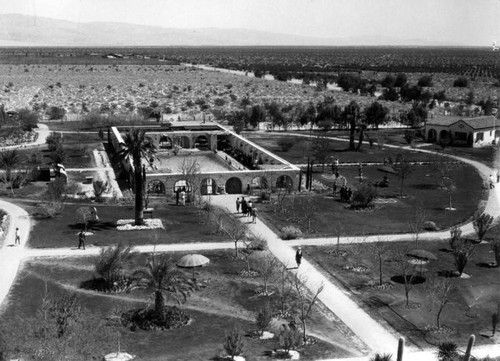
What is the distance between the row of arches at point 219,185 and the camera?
2178 inches

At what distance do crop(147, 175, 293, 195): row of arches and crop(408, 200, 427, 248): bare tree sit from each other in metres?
11.4

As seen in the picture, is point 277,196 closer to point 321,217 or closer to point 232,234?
point 321,217

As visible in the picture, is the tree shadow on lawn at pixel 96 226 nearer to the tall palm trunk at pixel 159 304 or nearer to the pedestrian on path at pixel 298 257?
the pedestrian on path at pixel 298 257

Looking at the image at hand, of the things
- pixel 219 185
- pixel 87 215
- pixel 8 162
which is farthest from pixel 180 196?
pixel 8 162

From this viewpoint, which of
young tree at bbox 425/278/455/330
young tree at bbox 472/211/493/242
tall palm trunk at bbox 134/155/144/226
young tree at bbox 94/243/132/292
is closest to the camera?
young tree at bbox 425/278/455/330

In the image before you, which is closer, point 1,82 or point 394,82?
point 1,82

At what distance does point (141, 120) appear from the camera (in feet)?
297

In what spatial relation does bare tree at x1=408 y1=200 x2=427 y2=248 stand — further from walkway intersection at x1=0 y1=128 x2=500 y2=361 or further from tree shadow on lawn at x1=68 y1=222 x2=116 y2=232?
tree shadow on lawn at x1=68 y1=222 x2=116 y2=232

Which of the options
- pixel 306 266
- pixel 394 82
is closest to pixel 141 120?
pixel 306 266

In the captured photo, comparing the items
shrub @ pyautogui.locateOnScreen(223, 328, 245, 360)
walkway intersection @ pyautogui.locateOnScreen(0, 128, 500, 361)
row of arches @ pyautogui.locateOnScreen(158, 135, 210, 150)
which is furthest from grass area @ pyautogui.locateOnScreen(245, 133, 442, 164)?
shrub @ pyautogui.locateOnScreen(223, 328, 245, 360)

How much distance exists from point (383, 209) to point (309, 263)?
618 inches

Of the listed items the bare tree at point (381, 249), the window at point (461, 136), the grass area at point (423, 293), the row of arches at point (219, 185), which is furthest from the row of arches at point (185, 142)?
the grass area at point (423, 293)

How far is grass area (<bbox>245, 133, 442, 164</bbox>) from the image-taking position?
73.8 metres

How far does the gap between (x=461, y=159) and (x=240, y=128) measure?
29943mm
